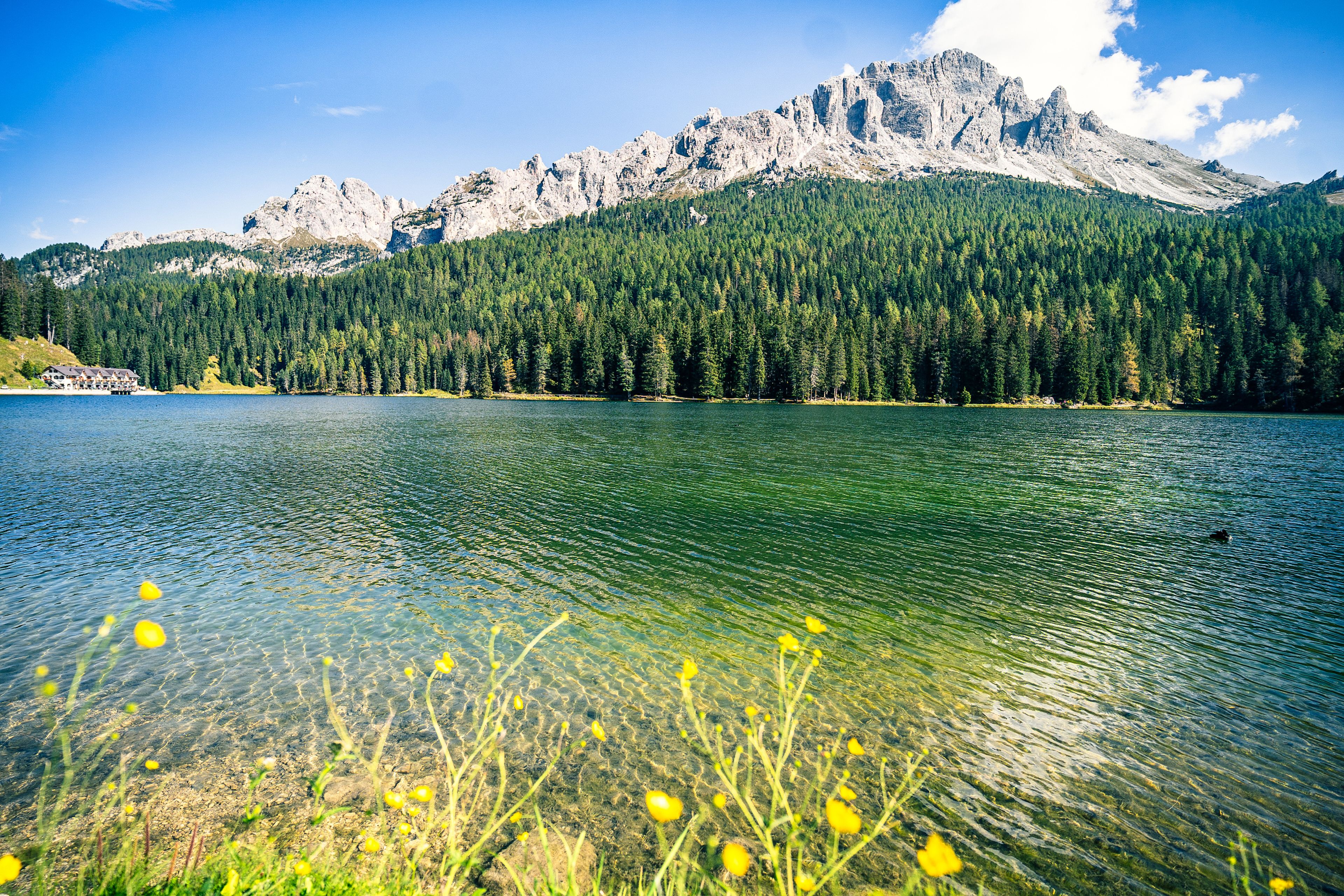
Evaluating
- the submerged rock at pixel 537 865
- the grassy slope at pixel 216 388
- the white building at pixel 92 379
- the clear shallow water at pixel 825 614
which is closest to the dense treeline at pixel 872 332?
the grassy slope at pixel 216 388

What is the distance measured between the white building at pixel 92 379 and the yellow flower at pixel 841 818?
624 ft

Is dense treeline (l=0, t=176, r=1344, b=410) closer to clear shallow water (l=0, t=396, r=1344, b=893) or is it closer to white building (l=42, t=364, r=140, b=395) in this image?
white building (l=42, t=364, r=140, b=395)

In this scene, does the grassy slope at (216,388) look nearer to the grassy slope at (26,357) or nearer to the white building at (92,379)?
the white building at (92,379)

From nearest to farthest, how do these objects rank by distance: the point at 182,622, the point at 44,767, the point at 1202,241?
the point at 44,767
the point at 182,622
the point at 1202,241

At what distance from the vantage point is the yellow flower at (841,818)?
2600 millimetres

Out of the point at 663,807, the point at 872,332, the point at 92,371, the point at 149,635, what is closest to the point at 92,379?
the point at 92,371

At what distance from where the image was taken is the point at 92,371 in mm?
139125

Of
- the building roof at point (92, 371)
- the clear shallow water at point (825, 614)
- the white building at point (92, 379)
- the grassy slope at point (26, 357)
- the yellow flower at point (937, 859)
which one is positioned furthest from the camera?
the building roof at point (92, 371)

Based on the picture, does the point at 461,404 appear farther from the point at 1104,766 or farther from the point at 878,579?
the point at 1104,766

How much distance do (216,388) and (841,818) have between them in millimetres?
218598

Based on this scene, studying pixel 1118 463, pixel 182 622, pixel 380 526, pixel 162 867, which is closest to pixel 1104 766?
pixel 162 867

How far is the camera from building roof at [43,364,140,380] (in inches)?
5231

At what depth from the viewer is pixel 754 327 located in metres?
128

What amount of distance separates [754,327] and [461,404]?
6359 centimetres
